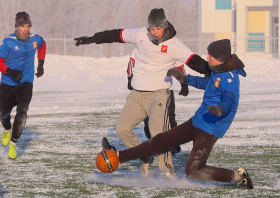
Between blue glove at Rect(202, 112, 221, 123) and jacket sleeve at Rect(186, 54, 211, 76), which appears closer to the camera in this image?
blue glove at Rect(202, 112, 221, 123)

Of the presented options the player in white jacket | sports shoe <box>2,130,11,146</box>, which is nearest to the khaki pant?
the player in white jacket

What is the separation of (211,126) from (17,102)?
377 cm

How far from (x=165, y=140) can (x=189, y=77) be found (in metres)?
0.86

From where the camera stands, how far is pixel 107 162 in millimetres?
6328

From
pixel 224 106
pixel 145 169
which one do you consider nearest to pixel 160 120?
pixel 145 169

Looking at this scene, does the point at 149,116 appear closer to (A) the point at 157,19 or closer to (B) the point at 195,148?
(B) the point at 195,148

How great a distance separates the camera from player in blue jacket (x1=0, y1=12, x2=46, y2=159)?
8.59 m

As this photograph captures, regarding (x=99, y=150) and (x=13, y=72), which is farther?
(x=99, y=150)

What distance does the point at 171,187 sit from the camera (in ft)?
21.4

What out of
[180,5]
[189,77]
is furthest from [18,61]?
[180,5]

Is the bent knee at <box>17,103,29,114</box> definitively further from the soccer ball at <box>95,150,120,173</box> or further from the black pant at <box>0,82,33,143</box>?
the soccer ball at <box>95,150,120,173</box>

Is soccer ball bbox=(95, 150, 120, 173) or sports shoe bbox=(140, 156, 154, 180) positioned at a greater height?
soccer ball bbox=(95, 150, 120, 173)

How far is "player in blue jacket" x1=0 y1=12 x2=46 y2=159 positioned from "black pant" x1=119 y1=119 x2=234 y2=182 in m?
2.91

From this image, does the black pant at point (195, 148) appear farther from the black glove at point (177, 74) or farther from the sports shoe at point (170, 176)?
the sports shoe at point (170, 176)
